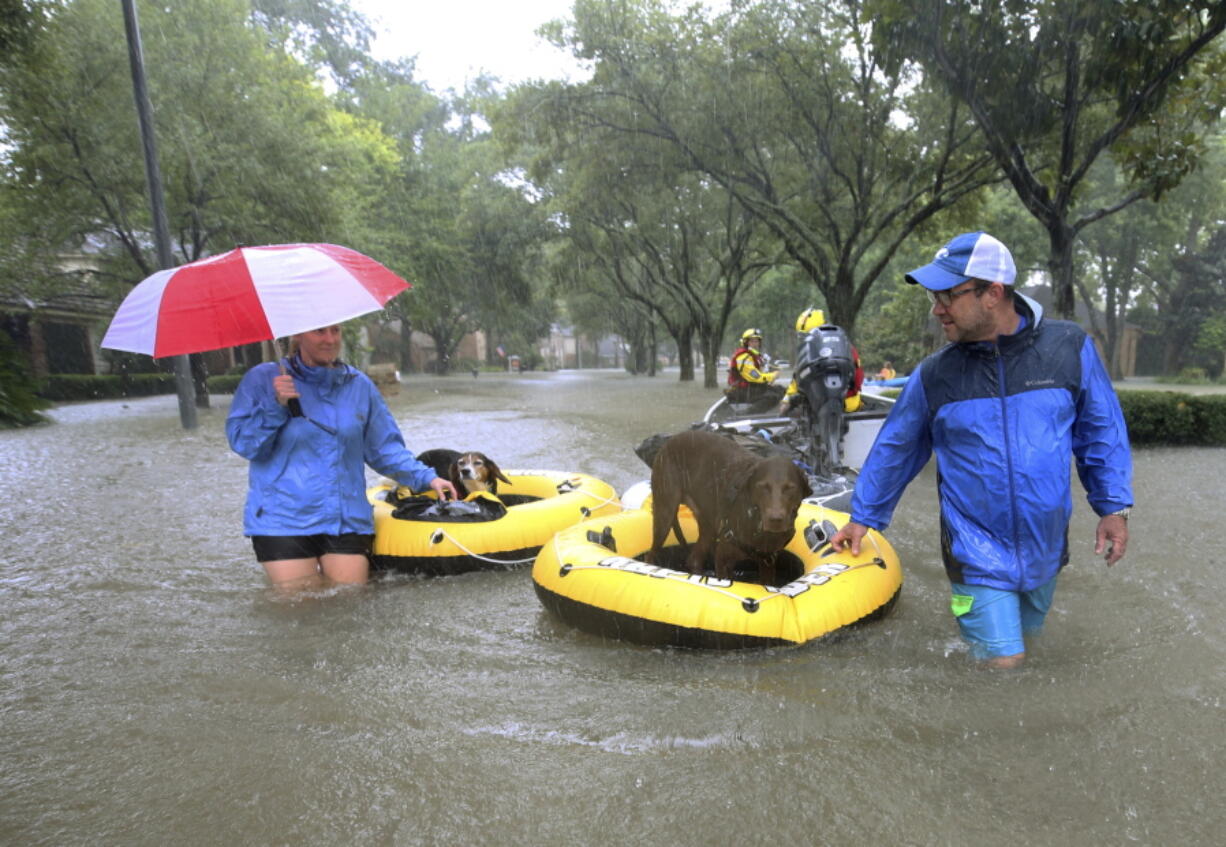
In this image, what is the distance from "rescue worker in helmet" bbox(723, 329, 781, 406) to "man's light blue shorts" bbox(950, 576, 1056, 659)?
772cm

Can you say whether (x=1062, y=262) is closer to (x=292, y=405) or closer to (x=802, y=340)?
(x=802, y=340)

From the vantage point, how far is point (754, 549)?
4.05m

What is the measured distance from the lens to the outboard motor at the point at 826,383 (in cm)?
695

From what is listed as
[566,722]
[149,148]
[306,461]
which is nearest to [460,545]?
[306,461]

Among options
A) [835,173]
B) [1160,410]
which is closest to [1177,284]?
[835,173]

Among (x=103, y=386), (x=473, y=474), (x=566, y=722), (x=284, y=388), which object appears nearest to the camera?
(x=566, y=722)

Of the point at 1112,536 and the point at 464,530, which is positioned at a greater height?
the point at 1112,536

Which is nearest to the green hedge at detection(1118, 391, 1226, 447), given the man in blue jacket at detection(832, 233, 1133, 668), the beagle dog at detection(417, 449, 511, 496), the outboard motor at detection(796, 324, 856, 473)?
the outboard motor at detection(796, 324, 856, 473)

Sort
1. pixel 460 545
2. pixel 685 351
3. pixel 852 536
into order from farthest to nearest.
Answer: pixel 685 351 < pixel 460 545 < pixel 852 536

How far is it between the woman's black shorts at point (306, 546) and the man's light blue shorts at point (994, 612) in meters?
3.66

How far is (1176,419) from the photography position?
419 inches

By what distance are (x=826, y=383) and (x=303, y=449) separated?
4738 mm

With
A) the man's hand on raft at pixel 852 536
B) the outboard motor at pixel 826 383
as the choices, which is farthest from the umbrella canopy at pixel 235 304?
the outboard motor at pixel 826 383

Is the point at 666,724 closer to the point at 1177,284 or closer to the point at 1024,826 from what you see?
the point at 1024,826
